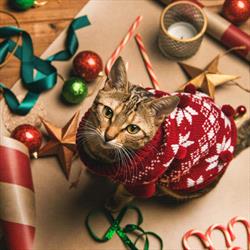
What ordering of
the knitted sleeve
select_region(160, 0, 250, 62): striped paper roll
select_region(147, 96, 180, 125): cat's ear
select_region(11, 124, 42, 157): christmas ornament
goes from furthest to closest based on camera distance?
select_region(160, 0, 250, 62): striped paper roll → select_region(11, 124, 42, 157): christmas ornament → the knitted sleeve → select_region(147, 96, 180, 125): cat's ear

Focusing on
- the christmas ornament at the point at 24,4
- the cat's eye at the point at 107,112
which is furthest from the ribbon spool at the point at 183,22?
the cat's eye at the point at 107,112

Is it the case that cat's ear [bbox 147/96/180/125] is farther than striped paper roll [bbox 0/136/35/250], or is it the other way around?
striped paper roll [bbox 0/136/35/250]

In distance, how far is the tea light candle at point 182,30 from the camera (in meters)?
1.68

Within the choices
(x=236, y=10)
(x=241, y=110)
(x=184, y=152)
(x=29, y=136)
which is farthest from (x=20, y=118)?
(x=236, y=10)

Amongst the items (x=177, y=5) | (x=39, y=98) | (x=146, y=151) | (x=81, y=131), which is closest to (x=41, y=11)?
(x=39, y=98)

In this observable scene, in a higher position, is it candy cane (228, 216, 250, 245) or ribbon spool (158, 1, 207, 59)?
ribbon spool (158, 1, 207, 59)

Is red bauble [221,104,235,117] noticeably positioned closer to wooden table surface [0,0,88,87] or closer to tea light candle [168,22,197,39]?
tea light candle [168,22,197,39]

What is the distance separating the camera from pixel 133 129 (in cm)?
115

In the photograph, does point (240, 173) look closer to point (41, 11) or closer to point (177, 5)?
point (177, 5)

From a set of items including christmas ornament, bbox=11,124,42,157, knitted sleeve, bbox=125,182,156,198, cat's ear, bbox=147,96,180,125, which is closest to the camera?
cat's ear, bbox=147,96,180,125

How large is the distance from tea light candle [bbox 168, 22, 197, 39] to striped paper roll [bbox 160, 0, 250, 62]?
2.9 inches

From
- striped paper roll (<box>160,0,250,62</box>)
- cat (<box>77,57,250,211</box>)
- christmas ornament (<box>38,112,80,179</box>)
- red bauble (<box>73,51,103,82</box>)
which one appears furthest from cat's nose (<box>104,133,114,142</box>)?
striped paper roll (<box>160,0,250,62</box>)

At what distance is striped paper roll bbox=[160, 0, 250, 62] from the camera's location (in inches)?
66.8

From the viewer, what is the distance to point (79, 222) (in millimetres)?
1513
